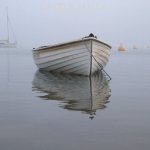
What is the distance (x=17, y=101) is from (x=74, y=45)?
6922 millimetres

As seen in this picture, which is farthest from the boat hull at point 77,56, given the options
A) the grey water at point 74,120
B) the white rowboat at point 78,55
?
the grey water at point 74,120

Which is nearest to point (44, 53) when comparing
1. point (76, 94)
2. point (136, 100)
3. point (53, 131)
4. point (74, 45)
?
point (74, 45)

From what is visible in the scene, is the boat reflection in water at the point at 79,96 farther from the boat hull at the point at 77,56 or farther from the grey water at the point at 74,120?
the boat hull at the point at 77,56

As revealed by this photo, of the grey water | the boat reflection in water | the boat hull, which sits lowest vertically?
the grey water

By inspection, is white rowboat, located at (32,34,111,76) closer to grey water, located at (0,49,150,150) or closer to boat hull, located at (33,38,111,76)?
boat hull, located at (33,38,111,76)

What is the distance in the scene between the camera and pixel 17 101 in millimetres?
10688

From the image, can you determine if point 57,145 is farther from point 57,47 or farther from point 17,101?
point 57,47

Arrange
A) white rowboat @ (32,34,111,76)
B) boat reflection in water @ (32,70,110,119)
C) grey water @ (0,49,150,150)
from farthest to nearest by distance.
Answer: white rowboat @ (32,34,111,76), boat reflection in water @ (32,70,110,119), grey water @ (0,49,150,150)

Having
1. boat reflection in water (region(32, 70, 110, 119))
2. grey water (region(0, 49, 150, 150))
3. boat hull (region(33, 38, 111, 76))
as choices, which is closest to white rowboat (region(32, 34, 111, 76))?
boat hull (region(33, 38, 111, 76))

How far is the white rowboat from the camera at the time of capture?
16594 millimetres

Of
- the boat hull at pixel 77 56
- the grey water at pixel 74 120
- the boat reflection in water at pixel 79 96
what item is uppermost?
the boat hull at pixel 77 56

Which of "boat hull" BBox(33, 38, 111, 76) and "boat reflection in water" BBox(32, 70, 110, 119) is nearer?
"boat reflection in water" BBox(32, 70, 110, 119)

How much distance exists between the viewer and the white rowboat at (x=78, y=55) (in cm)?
1659

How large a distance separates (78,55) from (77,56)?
4.1 inches
